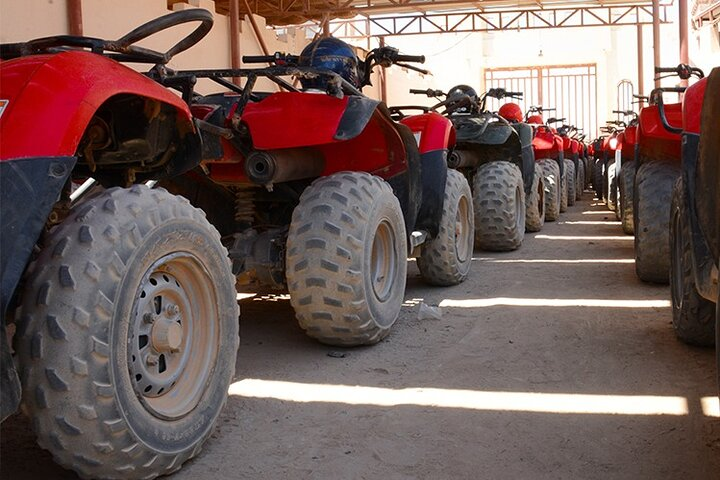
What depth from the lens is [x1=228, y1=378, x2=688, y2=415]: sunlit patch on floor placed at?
305 centimetres

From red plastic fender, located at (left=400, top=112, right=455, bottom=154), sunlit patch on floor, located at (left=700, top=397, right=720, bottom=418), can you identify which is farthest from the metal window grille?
sunlit patch on floor, located at (left=700, top=397, right=720, bottom=418)

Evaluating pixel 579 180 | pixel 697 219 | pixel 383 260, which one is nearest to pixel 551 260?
pixel 383 260

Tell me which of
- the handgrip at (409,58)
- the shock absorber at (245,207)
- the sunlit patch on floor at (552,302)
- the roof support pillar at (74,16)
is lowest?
the sunlit patch on floor at (552,302)

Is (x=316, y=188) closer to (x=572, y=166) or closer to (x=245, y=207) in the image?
(x=245, y=207)

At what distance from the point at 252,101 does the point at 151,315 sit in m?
2.00

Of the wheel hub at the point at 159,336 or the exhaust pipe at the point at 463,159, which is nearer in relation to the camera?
the wheel hub at the point at 159,336

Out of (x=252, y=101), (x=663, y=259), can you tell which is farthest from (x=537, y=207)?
(x=252, y=101)

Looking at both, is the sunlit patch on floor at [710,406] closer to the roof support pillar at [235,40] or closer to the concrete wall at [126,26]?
the concrete wall at [126,26]

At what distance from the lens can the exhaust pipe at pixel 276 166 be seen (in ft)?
12.5

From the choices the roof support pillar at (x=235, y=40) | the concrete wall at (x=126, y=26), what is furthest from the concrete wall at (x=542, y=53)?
the roof support pillar at (x=235, y=40)

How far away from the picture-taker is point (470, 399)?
10.5 feet

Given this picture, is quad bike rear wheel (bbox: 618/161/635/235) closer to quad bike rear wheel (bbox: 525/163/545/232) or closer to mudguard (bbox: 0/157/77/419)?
quad bike rear wheel (bbox: 525/163/545/232)

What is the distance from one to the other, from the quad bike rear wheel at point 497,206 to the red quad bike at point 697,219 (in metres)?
2.58

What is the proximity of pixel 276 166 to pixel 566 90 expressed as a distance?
33.5m
